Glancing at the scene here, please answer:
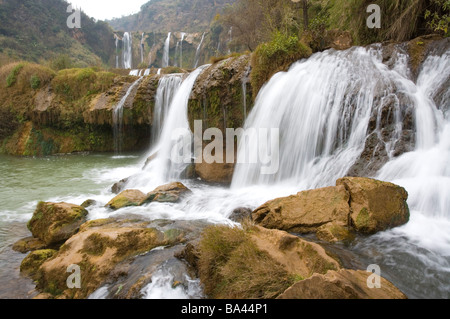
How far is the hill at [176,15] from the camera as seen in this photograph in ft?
163

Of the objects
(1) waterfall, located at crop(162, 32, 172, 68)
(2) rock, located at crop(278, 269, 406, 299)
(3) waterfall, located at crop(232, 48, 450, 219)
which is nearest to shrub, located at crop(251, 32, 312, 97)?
(3) waterfall, located at crop(232, 48, 450, 219)

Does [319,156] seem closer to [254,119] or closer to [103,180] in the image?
[254,119]

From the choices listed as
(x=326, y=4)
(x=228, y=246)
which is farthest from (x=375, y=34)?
(x=228, y=246)

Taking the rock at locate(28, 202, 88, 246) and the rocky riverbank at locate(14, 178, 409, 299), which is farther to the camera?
the rock at locate(28, 202, 88, 246)

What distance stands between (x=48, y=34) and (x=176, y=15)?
29.4 m

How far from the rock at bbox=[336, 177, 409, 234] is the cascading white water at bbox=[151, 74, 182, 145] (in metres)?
10.5

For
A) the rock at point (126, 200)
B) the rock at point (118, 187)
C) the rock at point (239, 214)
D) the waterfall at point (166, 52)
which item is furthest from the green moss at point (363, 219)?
the waterfall at point (166, 52)

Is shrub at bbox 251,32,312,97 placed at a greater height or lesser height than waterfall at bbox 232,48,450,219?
greater

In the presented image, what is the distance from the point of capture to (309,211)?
13.3 ft

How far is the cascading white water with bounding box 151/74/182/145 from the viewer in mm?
12711

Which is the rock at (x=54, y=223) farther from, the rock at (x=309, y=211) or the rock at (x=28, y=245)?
the rock at (x=309, y=211)

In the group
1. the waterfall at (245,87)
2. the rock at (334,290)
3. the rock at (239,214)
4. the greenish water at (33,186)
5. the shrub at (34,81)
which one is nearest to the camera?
the rock at (334,290)

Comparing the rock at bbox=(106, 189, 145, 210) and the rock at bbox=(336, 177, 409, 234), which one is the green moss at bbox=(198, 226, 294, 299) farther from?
the rock at bbox=(106, 189, 145, 210)

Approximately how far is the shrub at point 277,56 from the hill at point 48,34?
2503 centimetres
